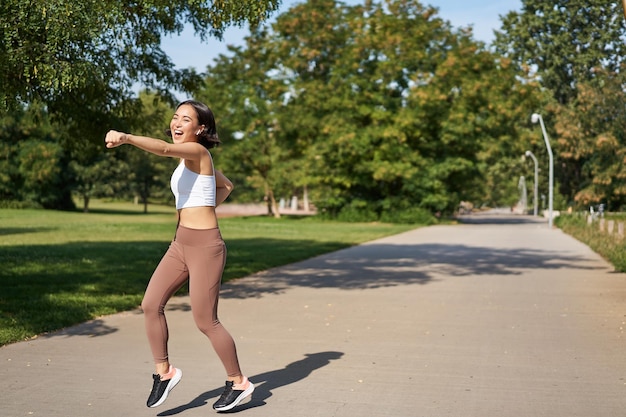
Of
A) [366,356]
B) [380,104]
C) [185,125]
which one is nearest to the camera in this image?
[185,125]

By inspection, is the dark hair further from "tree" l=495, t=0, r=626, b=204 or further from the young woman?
"tree" l=495, t=0, r=626, b=204

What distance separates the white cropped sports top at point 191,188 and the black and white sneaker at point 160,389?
100 centimetres

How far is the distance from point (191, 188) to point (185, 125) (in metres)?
0.36

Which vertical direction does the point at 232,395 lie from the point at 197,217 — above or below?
below

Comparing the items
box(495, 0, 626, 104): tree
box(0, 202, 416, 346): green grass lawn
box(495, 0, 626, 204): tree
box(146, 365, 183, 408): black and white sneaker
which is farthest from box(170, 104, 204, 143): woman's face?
box(495, 0, 626, 104): tree

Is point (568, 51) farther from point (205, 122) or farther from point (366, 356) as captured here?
point (205, 122)

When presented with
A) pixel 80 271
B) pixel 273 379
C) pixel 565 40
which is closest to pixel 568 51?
pixel 565 40

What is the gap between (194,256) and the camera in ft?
16.3

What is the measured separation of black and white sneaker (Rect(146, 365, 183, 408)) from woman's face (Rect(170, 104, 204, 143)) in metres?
1.37

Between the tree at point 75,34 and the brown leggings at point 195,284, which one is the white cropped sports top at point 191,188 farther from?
the tree at point 75,34

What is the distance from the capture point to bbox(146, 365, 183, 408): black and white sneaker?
5.00m

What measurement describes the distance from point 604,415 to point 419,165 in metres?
43.3

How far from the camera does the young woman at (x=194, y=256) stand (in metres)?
4.95

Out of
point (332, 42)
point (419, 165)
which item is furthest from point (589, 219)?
point (332, 42)
